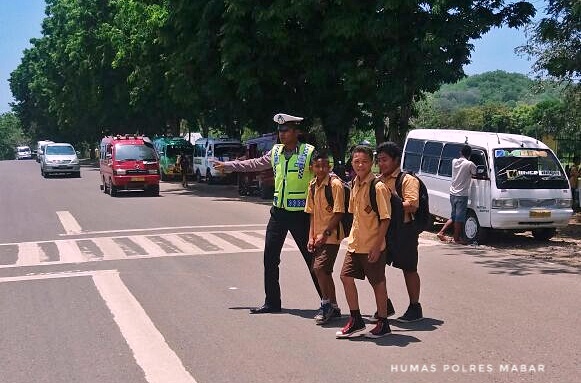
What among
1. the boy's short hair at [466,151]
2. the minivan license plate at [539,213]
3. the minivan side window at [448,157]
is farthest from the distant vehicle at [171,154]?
the minivan license plate at [539,213]

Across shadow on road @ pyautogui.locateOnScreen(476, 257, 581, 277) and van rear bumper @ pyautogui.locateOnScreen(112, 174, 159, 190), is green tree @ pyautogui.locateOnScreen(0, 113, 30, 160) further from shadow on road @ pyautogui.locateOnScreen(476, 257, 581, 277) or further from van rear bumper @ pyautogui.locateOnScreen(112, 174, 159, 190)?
shadow on road @ pyautogui.locateOnScreen(476, 257, 581, 277)

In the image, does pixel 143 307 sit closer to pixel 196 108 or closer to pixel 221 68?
pixel 221 68

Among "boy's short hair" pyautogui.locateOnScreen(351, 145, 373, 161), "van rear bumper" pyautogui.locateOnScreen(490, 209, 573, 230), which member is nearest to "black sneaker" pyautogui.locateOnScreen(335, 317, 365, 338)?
"boy's short hair" pyautogui.locateOnScreen(351, 145, 373, 161)

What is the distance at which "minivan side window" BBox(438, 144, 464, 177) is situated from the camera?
48.9ft

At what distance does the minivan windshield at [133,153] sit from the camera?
2572cm

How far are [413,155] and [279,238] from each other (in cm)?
984

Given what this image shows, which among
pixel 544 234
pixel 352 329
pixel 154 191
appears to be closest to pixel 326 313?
pixel 352 329

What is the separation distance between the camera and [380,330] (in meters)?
6.63

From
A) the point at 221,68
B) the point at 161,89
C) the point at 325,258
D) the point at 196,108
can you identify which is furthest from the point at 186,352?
the point at 161,89

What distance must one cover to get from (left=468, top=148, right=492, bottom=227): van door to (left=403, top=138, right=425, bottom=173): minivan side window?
7.59ft

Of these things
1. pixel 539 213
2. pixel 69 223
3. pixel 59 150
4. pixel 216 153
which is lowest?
pixel 69 223

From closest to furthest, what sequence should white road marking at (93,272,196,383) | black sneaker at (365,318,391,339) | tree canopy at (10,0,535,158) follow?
white road marking at (93,272,196,383)
black sneaker at (365,318,391,339)
tree canopy at (10,0,535,158)

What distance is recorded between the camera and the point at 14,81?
9456 cm

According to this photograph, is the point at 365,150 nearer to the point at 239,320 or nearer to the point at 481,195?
the point at 239,320
